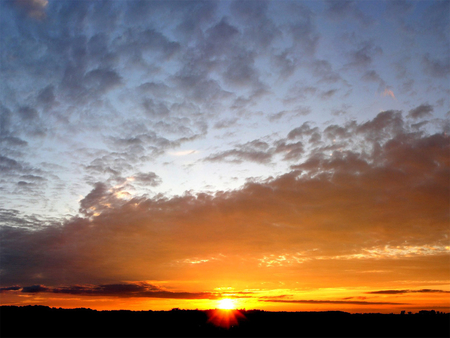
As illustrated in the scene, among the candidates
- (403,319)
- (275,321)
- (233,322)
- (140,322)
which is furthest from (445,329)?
(140,322)

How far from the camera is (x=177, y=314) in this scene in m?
112

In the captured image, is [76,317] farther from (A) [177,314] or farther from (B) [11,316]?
(A) [177,314]

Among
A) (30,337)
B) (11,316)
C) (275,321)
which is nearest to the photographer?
(30,337)

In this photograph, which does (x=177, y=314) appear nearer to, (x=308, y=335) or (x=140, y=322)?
(x=140, y=322)

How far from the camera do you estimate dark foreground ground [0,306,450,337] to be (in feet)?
291

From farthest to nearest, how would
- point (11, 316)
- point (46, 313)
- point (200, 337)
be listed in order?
point (46, 313) → point (11, 316) → point (200, 337)

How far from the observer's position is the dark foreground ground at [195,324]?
291 feet

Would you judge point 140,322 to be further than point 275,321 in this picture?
No

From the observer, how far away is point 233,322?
104 metres

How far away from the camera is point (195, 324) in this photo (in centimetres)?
10056

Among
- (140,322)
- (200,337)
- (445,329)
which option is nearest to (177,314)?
(140,322)

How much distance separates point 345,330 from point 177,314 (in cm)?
5142

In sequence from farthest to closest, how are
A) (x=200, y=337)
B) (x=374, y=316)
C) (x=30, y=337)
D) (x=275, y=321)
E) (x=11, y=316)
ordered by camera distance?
(x=374, y=316)
(x=275, y=321)
(x=11, y=316)
(x=200, y=337)
(x=30, y=337)

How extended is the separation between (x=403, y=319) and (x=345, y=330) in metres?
27.3
